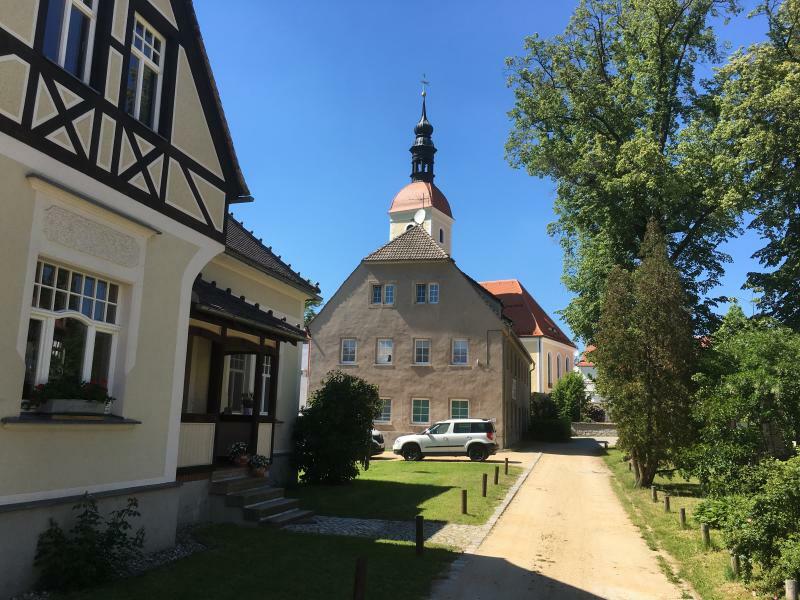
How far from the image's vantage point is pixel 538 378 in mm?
59500

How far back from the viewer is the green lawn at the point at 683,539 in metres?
8.74

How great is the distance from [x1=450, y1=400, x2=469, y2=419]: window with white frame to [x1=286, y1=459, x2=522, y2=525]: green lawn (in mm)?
10839

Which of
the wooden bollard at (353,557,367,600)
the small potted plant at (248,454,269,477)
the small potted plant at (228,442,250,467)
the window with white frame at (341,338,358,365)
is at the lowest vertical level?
the wooden bollard at (353,557,367,600)

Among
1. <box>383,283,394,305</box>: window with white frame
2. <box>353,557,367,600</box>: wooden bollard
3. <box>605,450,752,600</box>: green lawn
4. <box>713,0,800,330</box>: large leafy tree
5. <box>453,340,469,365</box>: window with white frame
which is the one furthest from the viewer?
<box>383,283,394,305</box>: window with white frame

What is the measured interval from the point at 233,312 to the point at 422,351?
80.2 feet

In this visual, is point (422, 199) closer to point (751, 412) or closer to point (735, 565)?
point (751, 412)

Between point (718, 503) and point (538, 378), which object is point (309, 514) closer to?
point (718, 503)

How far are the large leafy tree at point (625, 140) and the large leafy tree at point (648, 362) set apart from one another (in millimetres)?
4229

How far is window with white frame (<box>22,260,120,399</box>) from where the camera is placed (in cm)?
770

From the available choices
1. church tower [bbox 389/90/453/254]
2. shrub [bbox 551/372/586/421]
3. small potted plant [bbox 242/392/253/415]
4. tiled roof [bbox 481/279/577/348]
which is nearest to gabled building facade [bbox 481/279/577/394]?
tiled roof [bbox 481/279/577/348]

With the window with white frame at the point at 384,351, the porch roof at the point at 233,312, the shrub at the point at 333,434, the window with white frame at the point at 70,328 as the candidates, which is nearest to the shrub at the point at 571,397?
the window with white frame at the point at 384,351

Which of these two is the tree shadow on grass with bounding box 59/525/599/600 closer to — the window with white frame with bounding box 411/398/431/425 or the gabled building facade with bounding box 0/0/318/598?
the gabled building facade with bounding box 0/0/318/598

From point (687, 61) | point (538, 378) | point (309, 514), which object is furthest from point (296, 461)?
point (538, 378)

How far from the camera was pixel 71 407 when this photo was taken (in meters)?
7.82
